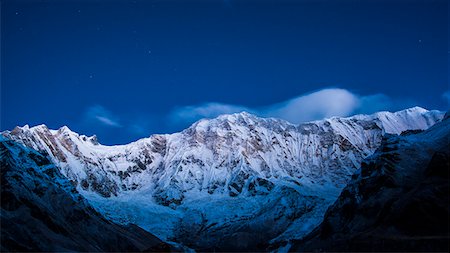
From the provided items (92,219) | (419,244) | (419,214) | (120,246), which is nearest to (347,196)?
(419,214)

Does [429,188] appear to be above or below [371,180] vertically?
below

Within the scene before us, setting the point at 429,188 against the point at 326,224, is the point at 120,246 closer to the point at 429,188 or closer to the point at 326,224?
the point at 326,224

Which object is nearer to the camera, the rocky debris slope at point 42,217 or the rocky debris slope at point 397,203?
the rocky debris slope at point 397,203

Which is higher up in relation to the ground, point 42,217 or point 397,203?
point 42,217

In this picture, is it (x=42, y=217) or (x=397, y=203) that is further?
(x=42, y=217)
